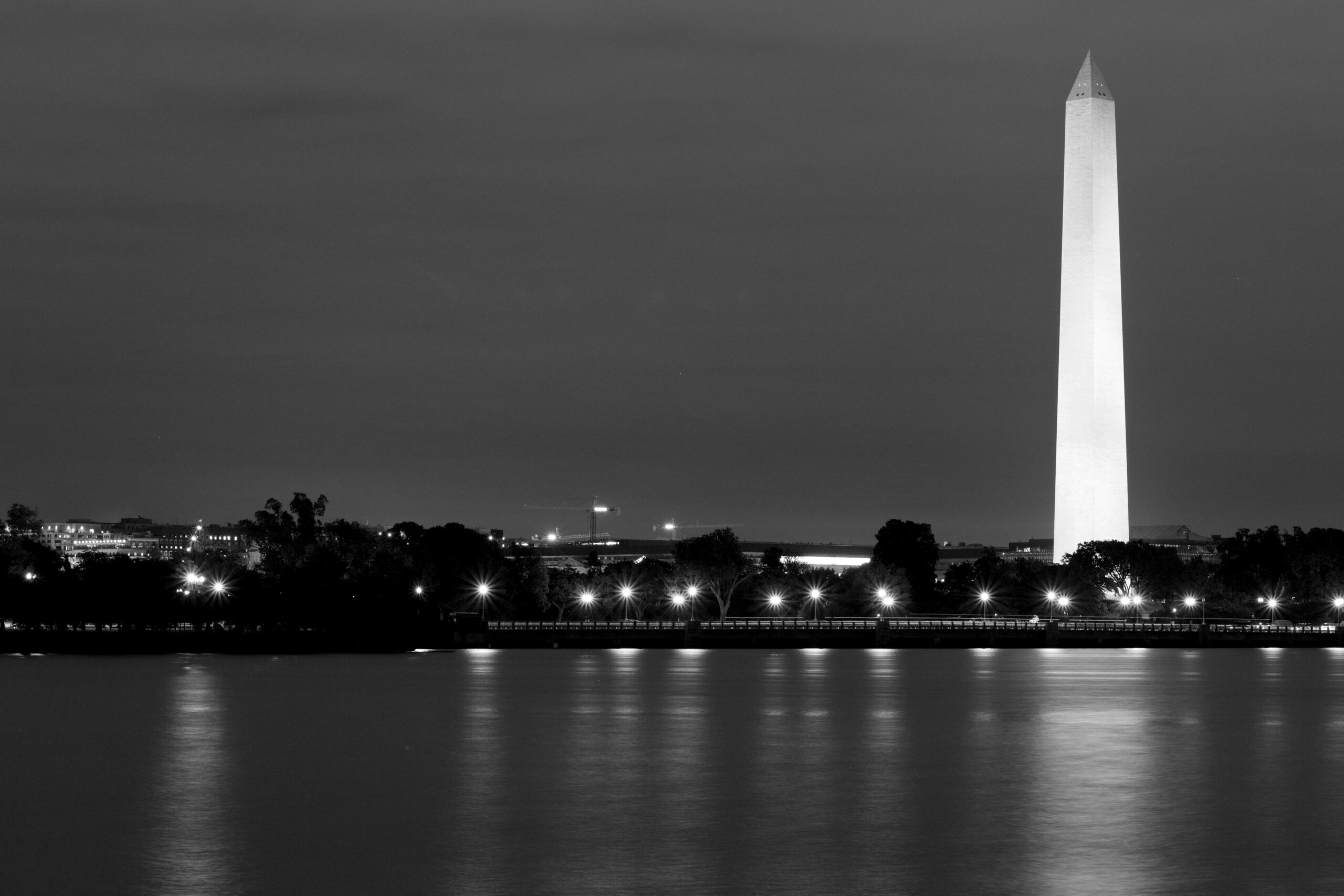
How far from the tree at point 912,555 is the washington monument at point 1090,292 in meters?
29.9

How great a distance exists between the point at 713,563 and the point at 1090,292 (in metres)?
37.1

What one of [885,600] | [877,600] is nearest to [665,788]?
[885,600]

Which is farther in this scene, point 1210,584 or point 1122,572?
point 1210,584

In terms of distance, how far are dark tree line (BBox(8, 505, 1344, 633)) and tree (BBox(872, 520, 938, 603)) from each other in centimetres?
14

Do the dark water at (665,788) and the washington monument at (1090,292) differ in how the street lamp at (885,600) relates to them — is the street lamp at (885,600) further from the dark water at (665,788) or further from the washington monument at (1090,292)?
the dark water at (665,788)

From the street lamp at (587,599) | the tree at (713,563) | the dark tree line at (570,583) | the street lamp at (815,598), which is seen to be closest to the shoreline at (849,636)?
the dark tree line at (570,583)

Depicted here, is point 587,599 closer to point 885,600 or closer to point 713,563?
point 713,563

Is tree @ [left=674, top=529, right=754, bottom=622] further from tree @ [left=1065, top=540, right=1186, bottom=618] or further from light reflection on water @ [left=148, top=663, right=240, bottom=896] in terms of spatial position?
light reflection on water @ [left=148, top=663, right=240, bottom=896]

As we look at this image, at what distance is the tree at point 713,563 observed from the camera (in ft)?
443

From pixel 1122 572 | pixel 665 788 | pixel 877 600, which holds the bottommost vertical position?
pixel 665 788

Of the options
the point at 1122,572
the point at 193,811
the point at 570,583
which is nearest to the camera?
the point at 193,811

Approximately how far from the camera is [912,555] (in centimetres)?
14100

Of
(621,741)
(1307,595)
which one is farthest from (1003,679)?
(1307,595)

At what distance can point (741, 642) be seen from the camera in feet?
381
